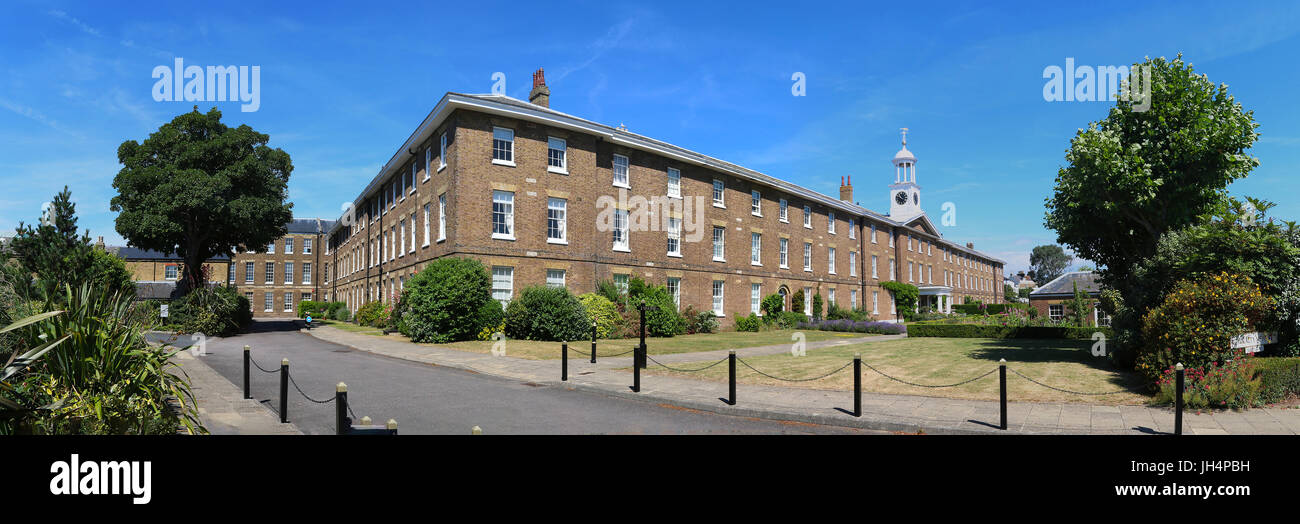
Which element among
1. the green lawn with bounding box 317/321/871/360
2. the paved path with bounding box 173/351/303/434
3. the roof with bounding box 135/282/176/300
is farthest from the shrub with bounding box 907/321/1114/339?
the roof with bounding box 135/282/176/300

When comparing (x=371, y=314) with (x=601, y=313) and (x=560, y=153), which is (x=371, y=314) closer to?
(x=560, y=153)

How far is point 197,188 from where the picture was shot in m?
29.3

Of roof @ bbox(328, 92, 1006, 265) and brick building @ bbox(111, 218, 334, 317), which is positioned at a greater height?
roof @ bbox(328, 92, 1006, 265)

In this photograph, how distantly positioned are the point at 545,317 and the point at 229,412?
512 inches

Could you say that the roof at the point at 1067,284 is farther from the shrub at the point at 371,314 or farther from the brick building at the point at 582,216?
the shrub at the point at 371,314

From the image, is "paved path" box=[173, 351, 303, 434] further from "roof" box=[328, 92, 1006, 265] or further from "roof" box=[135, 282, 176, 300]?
"roof" box=[135, 282, 176, 300]

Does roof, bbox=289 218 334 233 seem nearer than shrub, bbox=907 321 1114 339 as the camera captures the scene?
No

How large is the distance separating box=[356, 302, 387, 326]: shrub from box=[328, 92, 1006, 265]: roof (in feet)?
23.6

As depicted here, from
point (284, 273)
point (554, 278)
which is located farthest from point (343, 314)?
Answer: point (284, 273)

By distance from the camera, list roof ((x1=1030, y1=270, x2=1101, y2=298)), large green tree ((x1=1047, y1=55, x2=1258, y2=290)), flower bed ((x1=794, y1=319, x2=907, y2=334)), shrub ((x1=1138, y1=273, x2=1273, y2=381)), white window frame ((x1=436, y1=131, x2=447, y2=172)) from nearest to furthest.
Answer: shrub ((x1=1138, y1=273, x2=1273, y2=381))
large green tree ((x1=1047, y1=55, x2=1258, y2=290))
white window frame ((x1=436, y1=131, x2=447, y2=172))
flower bed ((x1=794, y1=319, x2=907, y2=334))
roof ((x1=1030, y1=270, x2=1101, y2=298))

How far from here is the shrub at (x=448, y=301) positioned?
21.4m

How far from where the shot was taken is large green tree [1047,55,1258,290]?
12547 mm

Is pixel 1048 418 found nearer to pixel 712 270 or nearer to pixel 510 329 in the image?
Result: pixel 510 329

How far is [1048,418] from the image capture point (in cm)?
864
